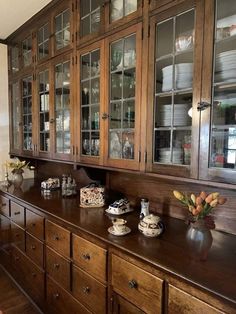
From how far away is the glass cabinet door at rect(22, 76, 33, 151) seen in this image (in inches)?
107

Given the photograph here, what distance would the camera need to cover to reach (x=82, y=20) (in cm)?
194

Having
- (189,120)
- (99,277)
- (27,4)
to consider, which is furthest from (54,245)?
(27,4)

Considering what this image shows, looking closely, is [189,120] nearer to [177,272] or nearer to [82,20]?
[177,272]

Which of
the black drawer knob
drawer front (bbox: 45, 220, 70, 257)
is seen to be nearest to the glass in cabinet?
drawer front (bbox: 45, 220, 70, 257)

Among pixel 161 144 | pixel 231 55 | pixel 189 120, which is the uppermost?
pixel 231 55

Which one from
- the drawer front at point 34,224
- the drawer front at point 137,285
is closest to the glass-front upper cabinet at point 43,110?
the drawer front at point 34,224

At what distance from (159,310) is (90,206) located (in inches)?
36.6

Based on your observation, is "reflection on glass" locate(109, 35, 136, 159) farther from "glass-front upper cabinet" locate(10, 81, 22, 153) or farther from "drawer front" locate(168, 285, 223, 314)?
"glass-front upper cabinet" locate(10, 81, 22, 153)

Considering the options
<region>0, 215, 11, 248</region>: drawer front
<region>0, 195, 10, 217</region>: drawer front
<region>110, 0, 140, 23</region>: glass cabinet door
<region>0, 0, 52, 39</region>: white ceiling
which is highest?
<region>0, 0, 52, 39</region>: white ceiling

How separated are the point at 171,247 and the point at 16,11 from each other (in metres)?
2.42

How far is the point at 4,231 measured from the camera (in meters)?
2.50

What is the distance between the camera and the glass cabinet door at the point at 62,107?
2.14m

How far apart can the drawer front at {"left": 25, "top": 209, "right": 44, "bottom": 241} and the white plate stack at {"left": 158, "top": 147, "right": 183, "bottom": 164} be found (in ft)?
3.27

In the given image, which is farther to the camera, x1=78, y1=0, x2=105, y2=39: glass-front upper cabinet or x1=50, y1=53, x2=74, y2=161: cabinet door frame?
x1=50, y1=53, x2=74, y2=161: cabinet door frame
